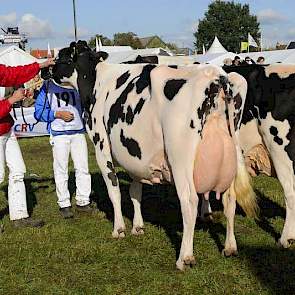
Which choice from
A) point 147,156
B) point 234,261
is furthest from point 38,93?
point 234,261

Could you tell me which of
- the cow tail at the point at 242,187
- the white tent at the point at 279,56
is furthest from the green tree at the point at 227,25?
the cow tail at the point at 242,187

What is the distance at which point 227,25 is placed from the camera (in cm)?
9169

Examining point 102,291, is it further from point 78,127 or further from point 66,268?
point 78,127

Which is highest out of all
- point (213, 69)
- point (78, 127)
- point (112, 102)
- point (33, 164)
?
point (213, 69)

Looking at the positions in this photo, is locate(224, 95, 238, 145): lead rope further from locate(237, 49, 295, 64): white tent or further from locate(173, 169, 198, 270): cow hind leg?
locate(237, 49, 295, 64): white tent

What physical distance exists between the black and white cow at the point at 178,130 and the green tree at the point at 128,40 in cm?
8572

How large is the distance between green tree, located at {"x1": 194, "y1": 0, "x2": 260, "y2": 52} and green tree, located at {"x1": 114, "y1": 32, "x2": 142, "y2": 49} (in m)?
10.5

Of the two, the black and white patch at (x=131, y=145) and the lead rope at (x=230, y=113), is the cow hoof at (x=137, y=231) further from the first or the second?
the lead rope at (x=230, y=113)

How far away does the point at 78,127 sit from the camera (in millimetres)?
7871

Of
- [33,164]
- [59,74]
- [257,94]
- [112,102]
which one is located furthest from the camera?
[33,164]

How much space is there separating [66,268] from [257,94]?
2903 mm

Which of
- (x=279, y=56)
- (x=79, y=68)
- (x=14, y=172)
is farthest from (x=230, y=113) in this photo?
(x=279, y=56)

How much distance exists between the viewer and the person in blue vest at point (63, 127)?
7.82m

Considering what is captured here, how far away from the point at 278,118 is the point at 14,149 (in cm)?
362
